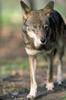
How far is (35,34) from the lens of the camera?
9.61m

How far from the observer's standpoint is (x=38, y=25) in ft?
31.3

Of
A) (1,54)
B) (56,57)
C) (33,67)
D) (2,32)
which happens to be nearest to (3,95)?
(33,67)

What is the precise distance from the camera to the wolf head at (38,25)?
9.52 metres

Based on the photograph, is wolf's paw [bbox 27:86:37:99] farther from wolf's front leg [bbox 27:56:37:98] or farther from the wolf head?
the wolf head

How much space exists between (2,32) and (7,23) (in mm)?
1983

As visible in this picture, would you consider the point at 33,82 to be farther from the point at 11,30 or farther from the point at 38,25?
the point at 11,30

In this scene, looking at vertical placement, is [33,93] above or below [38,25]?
below

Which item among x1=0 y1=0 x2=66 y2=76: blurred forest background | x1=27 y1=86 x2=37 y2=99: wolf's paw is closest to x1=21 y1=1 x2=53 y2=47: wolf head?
x1=27 y1=86 x2=37 y2=99: wolf's paw

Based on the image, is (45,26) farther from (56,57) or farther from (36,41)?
(56,57)

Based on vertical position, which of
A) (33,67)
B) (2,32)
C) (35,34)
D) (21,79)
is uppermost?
(35,34)

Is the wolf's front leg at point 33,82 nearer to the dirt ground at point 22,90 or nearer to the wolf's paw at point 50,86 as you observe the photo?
the dirt ground at point 22,90

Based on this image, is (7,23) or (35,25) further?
(7,23)

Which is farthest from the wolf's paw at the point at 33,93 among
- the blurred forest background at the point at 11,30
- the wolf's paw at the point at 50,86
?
the blurred forest background at the point at 11,30

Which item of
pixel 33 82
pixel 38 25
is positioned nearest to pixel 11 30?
pixel 33 82
